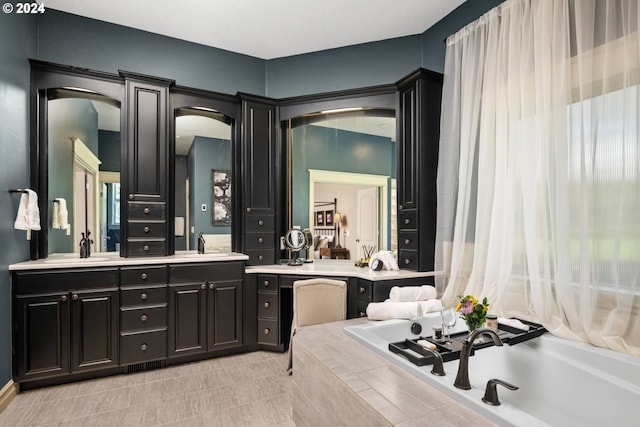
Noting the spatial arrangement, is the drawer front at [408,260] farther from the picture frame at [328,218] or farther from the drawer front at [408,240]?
the picture frame at [328,218]

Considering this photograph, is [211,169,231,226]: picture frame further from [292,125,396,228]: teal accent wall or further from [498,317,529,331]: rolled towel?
[498,317,529,331]: rolled towel

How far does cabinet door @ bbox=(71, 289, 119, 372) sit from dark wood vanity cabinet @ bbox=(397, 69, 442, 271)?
8.05 feet

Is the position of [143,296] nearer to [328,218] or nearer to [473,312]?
[328,218]

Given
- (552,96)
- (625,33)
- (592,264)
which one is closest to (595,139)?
(552,96)

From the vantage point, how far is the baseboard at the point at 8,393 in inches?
87.2

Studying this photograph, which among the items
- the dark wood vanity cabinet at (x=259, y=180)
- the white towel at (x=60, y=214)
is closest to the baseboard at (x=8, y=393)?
the white towel at (x=60, y=214)

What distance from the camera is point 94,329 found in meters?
2.63

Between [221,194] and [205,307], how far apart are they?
45.2 inches

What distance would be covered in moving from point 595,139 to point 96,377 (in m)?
3.71

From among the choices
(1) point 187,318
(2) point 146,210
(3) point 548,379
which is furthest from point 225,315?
(3) point 548,379

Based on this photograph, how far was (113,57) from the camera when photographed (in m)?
3.13

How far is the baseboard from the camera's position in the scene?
2.21 m

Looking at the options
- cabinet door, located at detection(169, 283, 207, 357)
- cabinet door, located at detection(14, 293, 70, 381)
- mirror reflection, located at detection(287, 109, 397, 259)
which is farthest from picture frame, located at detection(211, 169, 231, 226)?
cabinet door, located at detection(14, 293, 70, 381)

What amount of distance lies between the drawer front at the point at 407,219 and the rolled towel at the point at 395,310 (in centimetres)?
80
